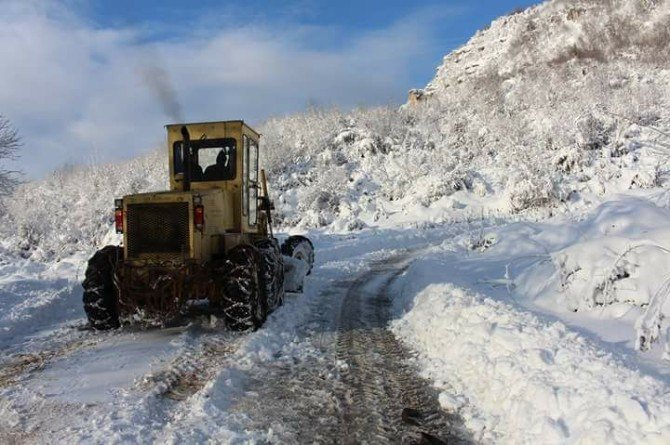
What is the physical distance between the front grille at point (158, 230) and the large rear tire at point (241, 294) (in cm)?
69

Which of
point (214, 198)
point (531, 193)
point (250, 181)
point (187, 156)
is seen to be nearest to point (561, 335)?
point (214, 198)

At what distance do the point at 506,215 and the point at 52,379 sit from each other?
20.8 m

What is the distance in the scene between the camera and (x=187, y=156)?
9.05m

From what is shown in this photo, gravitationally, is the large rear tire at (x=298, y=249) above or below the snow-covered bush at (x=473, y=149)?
below

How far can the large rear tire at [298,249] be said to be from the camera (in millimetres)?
12109

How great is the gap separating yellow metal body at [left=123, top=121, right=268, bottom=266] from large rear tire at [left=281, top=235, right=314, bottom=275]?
2141 millimetres

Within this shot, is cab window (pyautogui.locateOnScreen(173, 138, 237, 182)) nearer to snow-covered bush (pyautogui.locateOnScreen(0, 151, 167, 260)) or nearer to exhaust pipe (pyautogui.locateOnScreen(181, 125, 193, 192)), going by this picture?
exhaust pipe (pyautogui.locateOnScreen(181, 125, 193, 192))

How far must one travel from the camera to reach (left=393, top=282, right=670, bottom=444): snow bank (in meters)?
3.60

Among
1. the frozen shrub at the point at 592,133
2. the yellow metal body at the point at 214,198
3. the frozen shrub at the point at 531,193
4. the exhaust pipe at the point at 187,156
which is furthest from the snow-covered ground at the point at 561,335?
the frozen shrub at the point at 592,133

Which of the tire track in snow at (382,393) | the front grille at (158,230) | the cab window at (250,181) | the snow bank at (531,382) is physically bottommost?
the tire track in snow at (382,393)

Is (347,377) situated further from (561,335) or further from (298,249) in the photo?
(298,249)

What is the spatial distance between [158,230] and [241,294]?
1447 mm

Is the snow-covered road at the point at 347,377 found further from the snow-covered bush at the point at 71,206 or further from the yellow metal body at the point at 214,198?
the snow-covered bush at the point at 71,206

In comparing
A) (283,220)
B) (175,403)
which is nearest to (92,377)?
(175,403)
